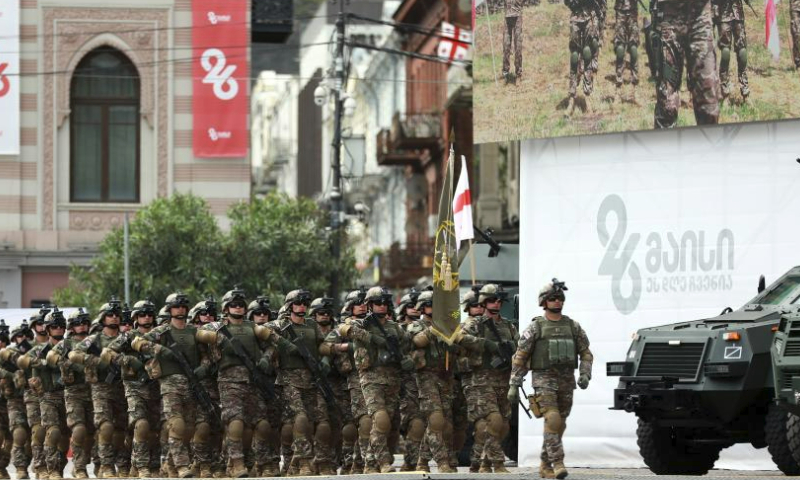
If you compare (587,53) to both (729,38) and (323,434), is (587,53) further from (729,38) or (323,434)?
A: (323,434)

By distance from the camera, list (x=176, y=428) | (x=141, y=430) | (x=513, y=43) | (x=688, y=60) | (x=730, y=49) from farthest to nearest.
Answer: (x=513, y=43) < (x=688, y=60) < (x=730, y=49) < (x=141, y=430) < (x=176, y=428)

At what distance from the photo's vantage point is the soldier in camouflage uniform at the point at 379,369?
22.0 m

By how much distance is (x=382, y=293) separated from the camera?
22.6 meters

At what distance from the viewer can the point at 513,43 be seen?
26.6 metres

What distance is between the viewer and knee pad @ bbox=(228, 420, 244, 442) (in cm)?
2223

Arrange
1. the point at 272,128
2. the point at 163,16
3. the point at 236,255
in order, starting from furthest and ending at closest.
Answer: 1. the point at 272,128
2. the point at 163,16
3. the point at 236,255

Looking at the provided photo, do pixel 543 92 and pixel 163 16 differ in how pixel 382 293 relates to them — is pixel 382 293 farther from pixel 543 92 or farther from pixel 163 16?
pixel 163 16

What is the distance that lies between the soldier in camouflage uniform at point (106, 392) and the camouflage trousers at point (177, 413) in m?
1.53

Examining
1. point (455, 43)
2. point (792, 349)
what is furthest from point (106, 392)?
point (455, 43)

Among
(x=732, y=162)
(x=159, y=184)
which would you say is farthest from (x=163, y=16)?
(x=732, y=162)

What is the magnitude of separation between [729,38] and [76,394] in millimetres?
9188

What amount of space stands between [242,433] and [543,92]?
22.0 ft

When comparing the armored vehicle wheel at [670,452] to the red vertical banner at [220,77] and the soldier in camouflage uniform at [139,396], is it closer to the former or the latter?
the soldier in camouflage uniform at [139,396]

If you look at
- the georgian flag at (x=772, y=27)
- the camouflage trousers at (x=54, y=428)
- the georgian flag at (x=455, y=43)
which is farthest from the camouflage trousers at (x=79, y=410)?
the georgian flag at (x=455, y=43)
